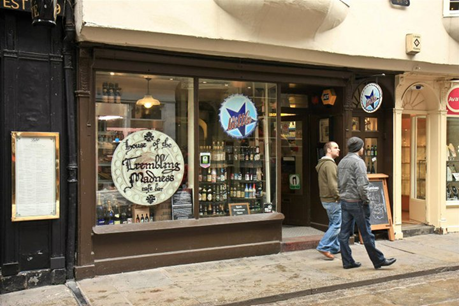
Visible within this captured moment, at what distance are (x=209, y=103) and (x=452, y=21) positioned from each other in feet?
17.2

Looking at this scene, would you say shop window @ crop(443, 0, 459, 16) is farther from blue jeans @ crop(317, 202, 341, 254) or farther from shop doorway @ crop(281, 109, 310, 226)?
blue jeans @ crop(317, 202, 341, 254)

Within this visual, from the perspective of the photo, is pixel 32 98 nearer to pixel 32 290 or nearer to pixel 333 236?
pixel 32 290

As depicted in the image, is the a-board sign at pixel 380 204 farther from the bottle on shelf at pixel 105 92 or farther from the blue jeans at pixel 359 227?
the bottle on shelf at pixel 105 92

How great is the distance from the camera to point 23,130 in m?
6.35

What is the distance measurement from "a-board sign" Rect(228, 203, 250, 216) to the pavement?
2.72ft

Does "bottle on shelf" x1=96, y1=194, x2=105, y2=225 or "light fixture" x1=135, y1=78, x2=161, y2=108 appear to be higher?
"light fixture" x1=135, y1=78, x2=161, y2=108

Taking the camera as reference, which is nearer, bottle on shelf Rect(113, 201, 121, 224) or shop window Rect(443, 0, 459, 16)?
bottle on shelf Rect(113, 201, 121, 224)

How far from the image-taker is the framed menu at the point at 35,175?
20.5 feet

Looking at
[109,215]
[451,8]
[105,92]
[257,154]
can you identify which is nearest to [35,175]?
[109,215]

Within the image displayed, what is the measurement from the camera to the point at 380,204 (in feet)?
30.8

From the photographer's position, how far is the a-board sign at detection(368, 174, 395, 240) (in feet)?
30.7

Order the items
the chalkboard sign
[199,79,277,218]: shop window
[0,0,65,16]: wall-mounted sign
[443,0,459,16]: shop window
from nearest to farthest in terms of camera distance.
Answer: [0,0,65,16]: wall-mounted sign < [199,79,277,218]: shop window < [443,0,459,16]: shop window < the chalkboard sign

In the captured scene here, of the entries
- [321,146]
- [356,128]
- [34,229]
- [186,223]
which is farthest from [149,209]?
[356,128]

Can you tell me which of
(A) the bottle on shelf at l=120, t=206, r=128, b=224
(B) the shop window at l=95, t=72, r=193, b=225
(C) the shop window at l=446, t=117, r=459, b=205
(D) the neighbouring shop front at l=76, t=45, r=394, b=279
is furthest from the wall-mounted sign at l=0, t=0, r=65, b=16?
(C) the shop window at l=446, t=117, r=459, b=205
